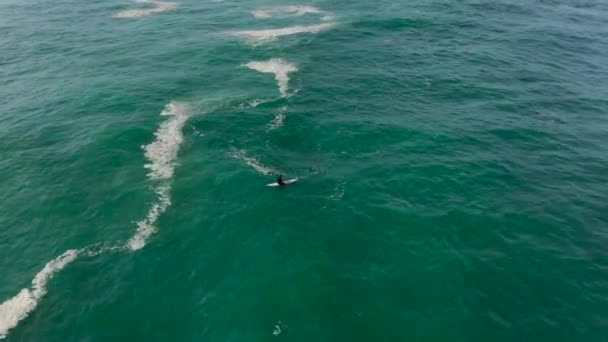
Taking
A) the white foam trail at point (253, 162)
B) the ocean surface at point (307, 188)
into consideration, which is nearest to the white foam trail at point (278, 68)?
the ocean surface at point (307, 188)

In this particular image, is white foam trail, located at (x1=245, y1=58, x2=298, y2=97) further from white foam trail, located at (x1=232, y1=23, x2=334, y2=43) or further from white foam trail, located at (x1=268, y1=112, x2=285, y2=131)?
white foam trail, located at (x1=232, y1=23, x2=334, y2=43)

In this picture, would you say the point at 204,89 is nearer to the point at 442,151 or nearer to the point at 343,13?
the point at 442,151

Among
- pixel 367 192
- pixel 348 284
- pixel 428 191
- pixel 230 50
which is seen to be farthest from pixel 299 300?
pixel 230 50

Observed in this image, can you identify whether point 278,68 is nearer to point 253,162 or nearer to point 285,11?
point 253,162

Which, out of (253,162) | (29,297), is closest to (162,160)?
(253,162)

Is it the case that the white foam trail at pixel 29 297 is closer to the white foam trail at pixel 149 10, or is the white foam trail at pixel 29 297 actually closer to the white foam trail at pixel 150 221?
the white foam trail at pixel 150 221
